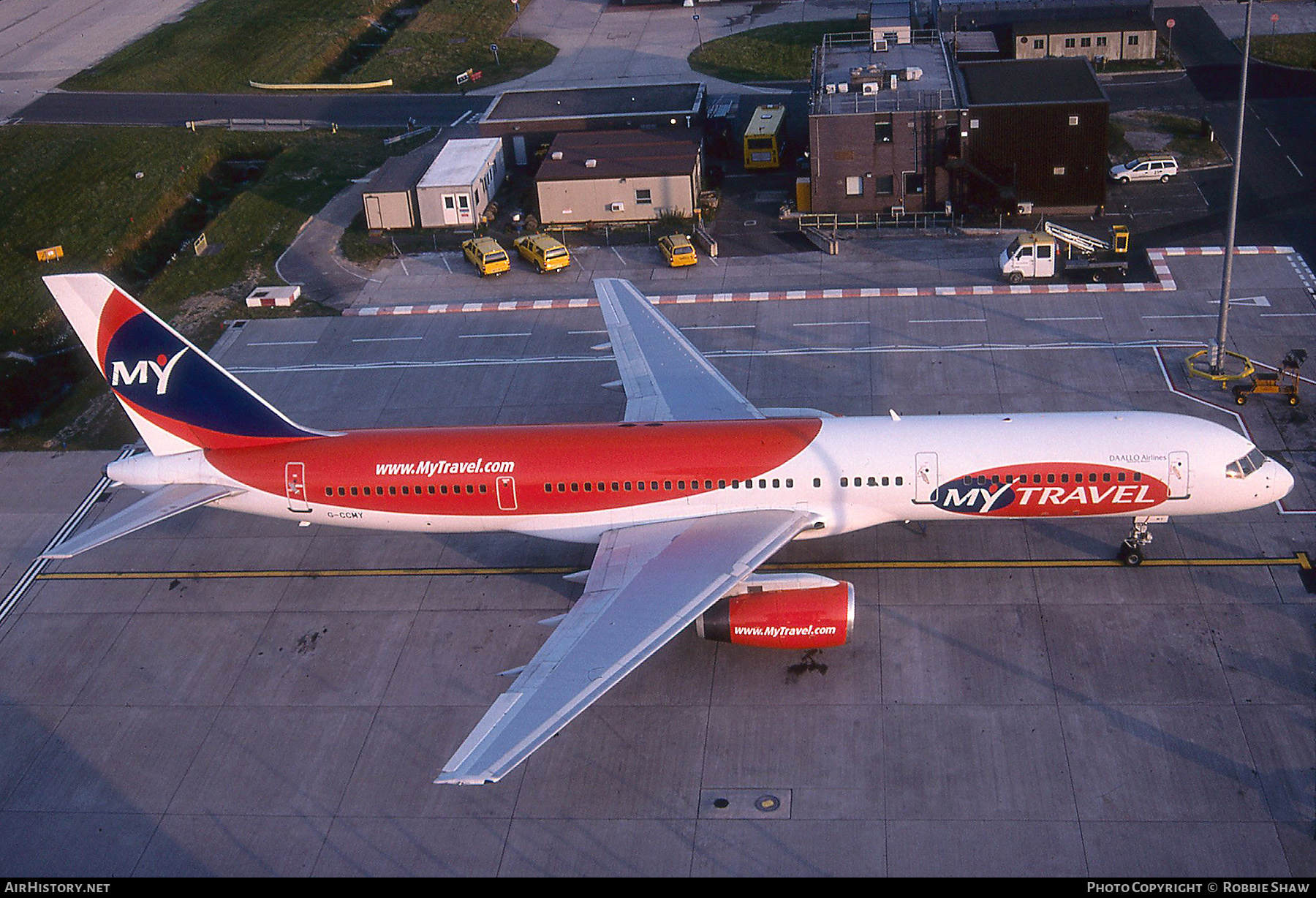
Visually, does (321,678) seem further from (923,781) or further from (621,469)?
(923,781)

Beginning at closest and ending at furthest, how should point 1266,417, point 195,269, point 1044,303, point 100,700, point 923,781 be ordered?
1. point 923,781
2. point 100,700
3. point 1266,417
4. point 1044,303
5. point 195,269

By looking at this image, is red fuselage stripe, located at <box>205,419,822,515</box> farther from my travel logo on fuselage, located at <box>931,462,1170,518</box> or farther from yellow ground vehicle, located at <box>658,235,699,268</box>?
yellow ground vehicle, located at <box>658,235,699,268</box>

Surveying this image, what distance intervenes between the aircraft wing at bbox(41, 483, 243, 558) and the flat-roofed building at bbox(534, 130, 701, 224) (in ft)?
113

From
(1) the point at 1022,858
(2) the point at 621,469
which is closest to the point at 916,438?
(2) the point at 621,469

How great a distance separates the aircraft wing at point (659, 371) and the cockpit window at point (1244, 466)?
49.4 feet

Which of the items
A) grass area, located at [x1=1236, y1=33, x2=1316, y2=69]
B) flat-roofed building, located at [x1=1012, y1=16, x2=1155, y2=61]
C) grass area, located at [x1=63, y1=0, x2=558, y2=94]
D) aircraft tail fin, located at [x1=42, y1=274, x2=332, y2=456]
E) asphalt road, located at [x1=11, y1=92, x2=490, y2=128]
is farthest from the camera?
grass area, located at [x1=63, y1=0, x2=558, y2=94]

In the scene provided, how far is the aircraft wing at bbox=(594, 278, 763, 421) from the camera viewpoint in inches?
1674

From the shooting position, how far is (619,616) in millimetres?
33000

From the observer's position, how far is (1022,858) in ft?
94.3

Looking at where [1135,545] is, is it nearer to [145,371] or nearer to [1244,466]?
[1244,466]

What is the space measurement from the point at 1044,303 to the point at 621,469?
2837cm

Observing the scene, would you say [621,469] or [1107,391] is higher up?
[621,469]

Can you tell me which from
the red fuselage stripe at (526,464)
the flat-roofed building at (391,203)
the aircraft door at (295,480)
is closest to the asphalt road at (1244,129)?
the red fuselage stripe at (526,464)

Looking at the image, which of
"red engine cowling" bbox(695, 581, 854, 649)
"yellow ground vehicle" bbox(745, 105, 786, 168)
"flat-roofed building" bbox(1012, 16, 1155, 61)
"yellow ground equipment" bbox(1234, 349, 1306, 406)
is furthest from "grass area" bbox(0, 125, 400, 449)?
"flat-roofed building" bbox(1012, 16, 1155, 61)
